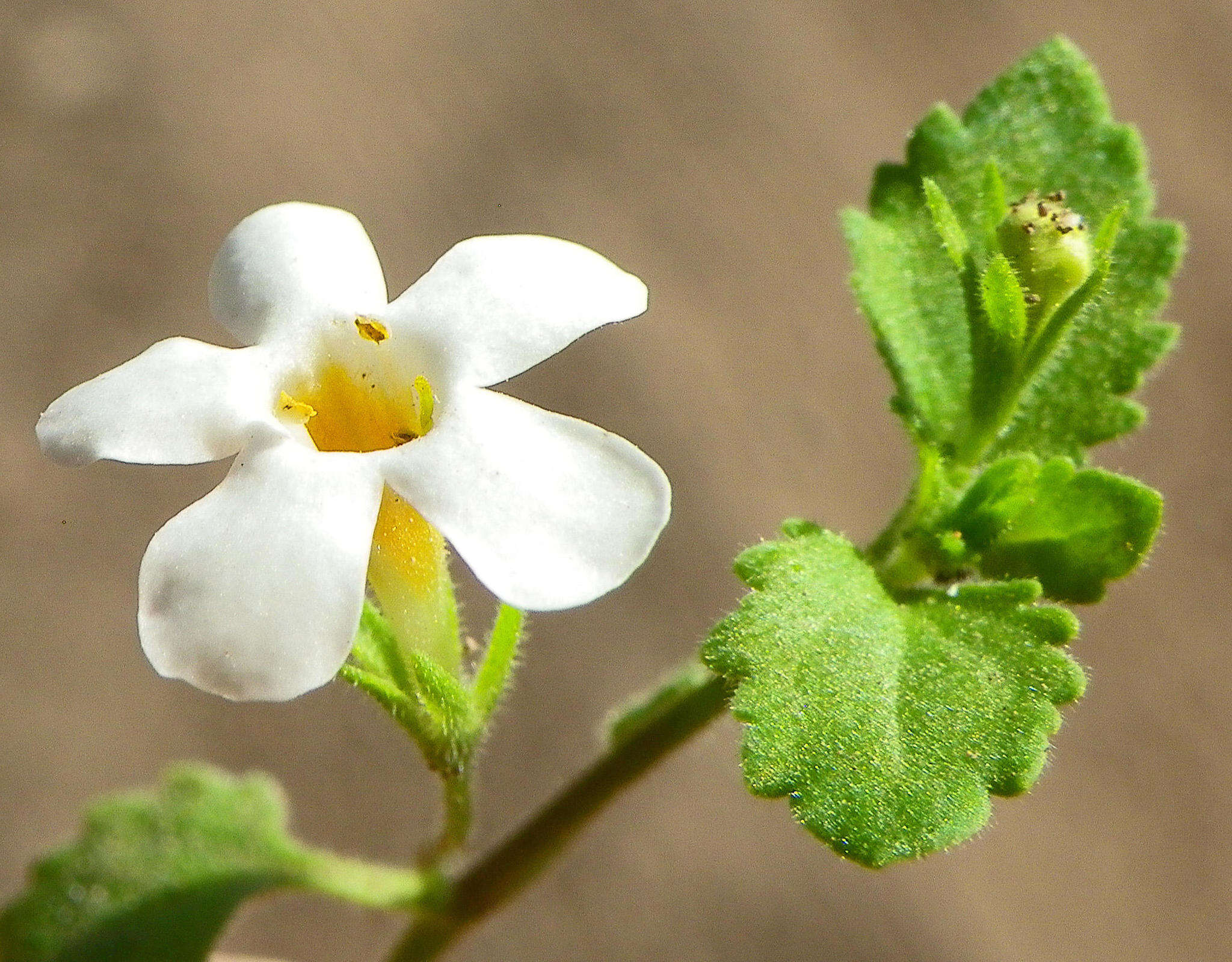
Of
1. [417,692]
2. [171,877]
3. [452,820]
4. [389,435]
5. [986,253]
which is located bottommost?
[171,877]

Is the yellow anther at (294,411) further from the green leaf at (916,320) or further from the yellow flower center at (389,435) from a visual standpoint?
the green leaf at (916,320)

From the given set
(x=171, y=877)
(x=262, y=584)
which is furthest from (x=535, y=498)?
(x=171, y=877)

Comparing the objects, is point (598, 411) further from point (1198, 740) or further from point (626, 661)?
point (1198, 740)

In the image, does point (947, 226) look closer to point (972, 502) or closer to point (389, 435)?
point (972, 502)

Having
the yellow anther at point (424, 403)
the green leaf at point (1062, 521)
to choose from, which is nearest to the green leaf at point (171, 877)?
the yellow anther at point (424, 403)

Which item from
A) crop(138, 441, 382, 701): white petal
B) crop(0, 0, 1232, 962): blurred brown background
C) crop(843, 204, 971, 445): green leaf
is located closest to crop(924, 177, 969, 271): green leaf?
crop(843, 204, 971, 445): green leaf
